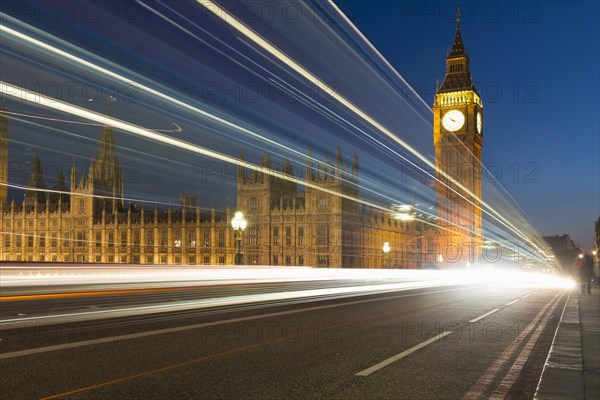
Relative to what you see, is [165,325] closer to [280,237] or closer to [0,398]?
[0,398]

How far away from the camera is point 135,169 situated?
9881cm

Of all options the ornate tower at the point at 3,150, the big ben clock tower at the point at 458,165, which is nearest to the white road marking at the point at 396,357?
the ornate tower at the point at 3,150

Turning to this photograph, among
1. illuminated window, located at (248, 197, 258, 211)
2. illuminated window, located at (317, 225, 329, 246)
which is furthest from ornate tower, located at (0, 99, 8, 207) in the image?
illuminated window, located at (317, 225, 329, 246)

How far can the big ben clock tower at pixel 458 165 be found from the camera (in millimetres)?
106875

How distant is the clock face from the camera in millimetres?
118438

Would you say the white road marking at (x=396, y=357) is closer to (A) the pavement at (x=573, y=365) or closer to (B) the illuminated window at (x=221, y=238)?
(A) the pavement at (x=573, y=365)

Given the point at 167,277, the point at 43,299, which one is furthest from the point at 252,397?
the point at 167,277

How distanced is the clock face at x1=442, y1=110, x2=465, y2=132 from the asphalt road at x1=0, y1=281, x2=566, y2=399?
107 m

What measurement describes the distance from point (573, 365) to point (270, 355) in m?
4.34

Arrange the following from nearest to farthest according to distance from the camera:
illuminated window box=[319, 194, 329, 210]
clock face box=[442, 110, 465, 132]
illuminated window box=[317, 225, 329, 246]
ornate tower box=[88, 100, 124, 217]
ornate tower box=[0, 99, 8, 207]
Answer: ornate tower box=[0, 99, 8, 207] → illuminated window box=[317, 225, 329, 246] → illuminated window box=[319, 194, 329, 210] → ornate tower box=[88, 100, 124, 217] → clock face box=[442, 110, 465, 132]

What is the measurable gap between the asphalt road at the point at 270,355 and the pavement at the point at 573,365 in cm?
23

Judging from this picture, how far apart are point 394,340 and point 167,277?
15342 millimetres

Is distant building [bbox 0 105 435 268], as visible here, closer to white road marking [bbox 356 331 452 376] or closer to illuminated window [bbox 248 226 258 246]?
illuminated window [bbox 248 226 258 246]

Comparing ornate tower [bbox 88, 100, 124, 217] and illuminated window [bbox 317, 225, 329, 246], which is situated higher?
ornate tower [bbox 88, 100, 124, 217]
